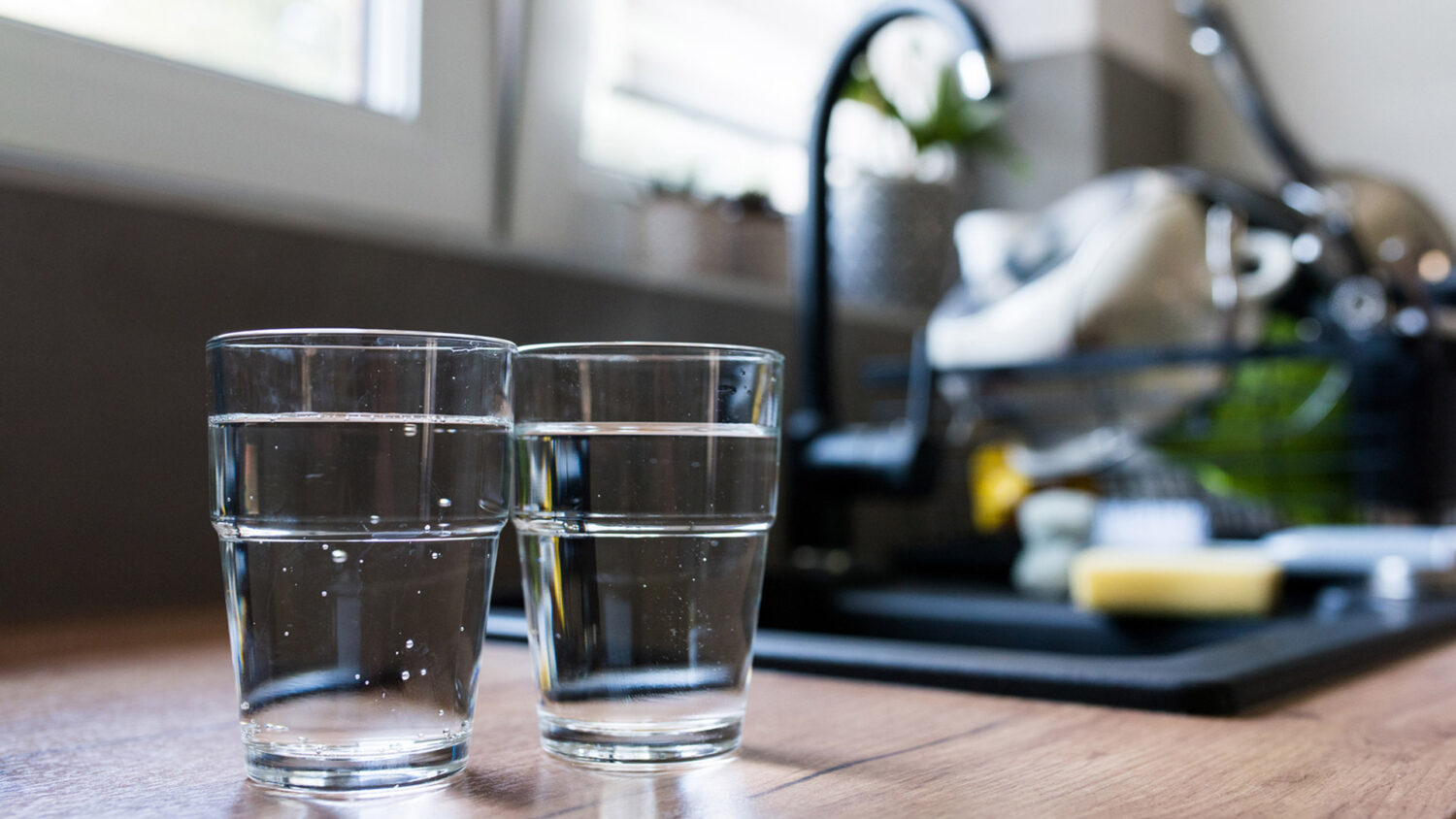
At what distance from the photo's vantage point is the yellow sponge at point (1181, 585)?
82cm

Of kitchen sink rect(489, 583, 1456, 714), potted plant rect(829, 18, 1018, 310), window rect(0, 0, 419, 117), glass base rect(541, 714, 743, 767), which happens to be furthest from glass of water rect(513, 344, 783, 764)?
potted plant rect(829, 18, 1018, 310)

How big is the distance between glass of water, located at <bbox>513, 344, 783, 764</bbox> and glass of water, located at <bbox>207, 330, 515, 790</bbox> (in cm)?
3

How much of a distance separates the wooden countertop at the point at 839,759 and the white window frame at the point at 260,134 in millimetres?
371

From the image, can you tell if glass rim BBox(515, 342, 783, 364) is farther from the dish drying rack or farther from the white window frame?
the dish drying rack

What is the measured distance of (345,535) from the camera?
30 cm

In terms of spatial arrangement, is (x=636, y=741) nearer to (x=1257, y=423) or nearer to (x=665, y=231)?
(x=665, y=231)

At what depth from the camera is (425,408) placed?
0.99 feet

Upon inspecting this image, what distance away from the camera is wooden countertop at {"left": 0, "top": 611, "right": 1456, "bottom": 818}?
31 cm

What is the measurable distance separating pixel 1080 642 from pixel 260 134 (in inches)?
26.6

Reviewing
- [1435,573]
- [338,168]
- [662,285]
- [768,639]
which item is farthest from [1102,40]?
[768,639]

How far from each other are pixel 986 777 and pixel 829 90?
2.37 ft

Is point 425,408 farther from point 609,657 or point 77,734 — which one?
point 77,734

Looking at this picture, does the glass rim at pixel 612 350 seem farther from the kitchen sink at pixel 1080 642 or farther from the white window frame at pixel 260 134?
Answer: the white window frame at pixel 260 134

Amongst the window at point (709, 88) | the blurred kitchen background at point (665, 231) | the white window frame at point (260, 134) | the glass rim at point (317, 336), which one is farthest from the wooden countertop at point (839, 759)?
the window at point (709, 88)
